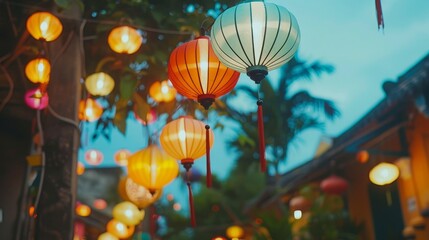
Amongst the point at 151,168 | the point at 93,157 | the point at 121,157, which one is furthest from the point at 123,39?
the point at 93,157

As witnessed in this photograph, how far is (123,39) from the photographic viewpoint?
674 centimetres

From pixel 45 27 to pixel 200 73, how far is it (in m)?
2.30

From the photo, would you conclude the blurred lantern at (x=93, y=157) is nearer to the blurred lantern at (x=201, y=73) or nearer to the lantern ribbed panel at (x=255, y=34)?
the blurred lantern at (x=201, y=73)

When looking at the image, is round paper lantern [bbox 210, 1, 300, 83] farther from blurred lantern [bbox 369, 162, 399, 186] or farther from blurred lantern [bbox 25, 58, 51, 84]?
blurred lantern [bbox 369, 162, 399, 186]

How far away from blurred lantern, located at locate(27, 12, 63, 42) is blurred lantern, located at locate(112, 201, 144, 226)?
199 inches

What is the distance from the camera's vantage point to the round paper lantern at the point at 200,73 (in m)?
4.63

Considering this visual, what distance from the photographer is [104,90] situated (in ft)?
23.6

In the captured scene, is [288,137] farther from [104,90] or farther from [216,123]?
[104,90]

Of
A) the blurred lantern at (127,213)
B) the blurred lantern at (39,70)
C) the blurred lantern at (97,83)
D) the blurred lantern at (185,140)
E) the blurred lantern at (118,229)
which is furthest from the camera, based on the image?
the blurred lantern at (118,229)

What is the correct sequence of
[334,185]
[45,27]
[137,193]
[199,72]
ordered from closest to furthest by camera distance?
[199,72]
[45,27]
[137,193]
[334,185]

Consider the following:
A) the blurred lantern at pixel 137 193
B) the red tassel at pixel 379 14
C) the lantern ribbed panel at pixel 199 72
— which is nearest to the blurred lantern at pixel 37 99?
the lantern ribbed panel at pixel 199 72

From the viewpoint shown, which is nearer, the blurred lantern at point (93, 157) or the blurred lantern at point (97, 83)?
the blurred lantern at point (97, 83)

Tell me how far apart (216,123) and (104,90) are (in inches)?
68.9

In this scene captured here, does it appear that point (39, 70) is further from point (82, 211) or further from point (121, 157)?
point (82, 211)
